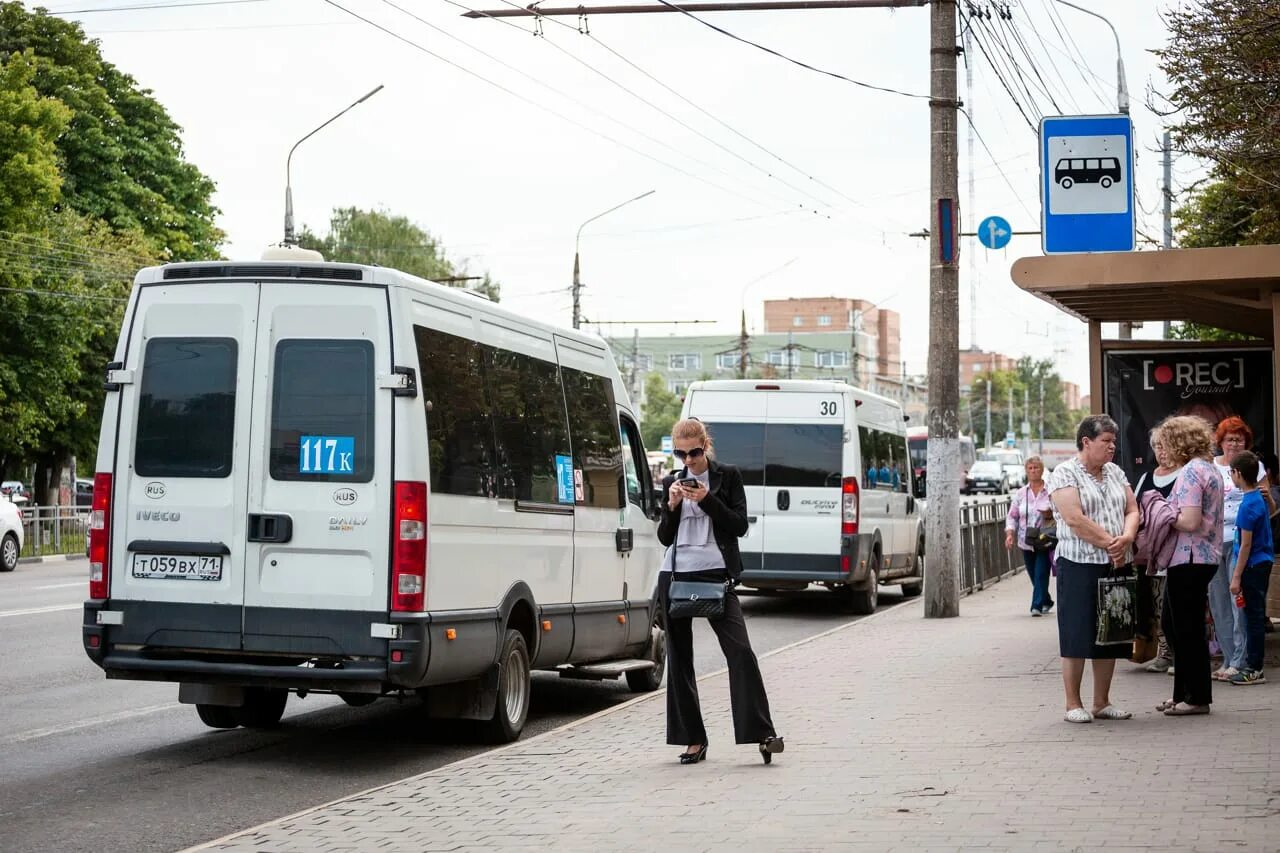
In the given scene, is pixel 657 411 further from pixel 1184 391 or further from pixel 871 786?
pixel 871 786

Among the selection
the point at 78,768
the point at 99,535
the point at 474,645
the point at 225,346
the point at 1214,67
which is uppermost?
the point at 1214,67

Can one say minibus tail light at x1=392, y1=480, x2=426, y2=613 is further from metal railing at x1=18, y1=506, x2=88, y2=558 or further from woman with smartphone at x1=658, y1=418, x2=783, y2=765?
metal railing at x1=18, y1=506, x2=88, y2=558

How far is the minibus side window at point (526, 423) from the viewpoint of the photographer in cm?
1044

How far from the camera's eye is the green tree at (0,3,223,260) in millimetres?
47906

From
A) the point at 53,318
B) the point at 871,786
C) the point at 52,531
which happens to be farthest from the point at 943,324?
the point at 53,318

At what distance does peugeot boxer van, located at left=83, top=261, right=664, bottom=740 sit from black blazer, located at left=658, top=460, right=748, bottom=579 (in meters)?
1.36

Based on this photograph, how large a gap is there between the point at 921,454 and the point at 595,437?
59359 millimetres

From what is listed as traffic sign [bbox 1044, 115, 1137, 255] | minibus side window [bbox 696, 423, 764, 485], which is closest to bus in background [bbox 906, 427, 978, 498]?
minibus side window [bbox 696, 423, 764, 485]

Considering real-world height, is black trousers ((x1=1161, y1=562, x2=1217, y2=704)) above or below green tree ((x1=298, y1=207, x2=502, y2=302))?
below

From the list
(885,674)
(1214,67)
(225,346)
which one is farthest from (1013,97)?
(225,346)

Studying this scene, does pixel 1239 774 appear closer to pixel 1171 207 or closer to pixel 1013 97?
pixel 1013 97

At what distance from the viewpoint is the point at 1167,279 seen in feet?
42.6

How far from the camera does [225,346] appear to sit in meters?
9.50

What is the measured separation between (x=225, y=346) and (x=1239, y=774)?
572cm
